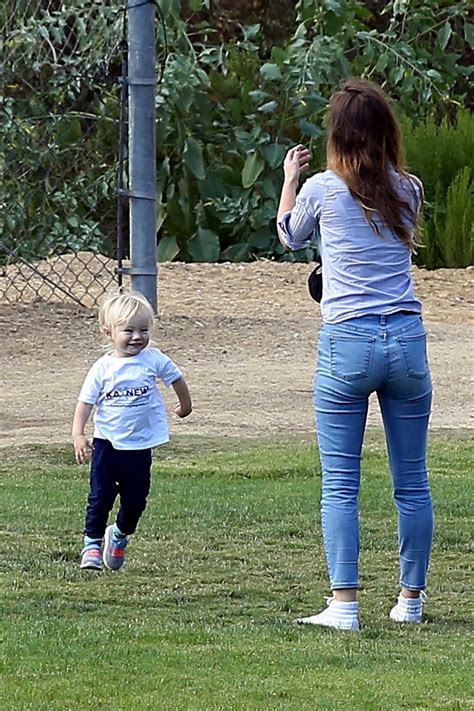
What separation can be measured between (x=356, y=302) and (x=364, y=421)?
36 centimetres

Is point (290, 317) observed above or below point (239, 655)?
below

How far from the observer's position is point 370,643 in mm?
4133

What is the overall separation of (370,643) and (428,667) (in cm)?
34

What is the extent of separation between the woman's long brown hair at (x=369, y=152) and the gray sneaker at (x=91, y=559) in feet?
5.00

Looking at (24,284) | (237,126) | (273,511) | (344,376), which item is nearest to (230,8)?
(237,126)

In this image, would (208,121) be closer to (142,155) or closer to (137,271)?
(142,155)

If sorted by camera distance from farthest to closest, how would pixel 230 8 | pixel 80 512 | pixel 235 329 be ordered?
1. pixel 230 8
2. pixel 235 329
3. pixel 80 512

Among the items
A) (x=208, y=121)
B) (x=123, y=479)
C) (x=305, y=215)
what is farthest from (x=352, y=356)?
(x=208, y=121)

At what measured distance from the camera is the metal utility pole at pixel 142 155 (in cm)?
902

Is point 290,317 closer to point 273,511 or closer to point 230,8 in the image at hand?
point 273,511

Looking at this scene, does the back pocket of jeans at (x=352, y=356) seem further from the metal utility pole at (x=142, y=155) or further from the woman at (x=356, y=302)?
the metal utility pole at (x=142, y=155)

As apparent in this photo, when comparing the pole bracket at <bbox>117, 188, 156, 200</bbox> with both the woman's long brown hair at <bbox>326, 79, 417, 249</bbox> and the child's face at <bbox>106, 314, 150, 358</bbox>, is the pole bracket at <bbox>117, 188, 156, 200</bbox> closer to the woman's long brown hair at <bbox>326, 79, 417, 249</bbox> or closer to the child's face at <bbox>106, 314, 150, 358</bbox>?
the child's face at <bbox>106, 314, 150, 358</bbox>

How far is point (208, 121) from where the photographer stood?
552 inches

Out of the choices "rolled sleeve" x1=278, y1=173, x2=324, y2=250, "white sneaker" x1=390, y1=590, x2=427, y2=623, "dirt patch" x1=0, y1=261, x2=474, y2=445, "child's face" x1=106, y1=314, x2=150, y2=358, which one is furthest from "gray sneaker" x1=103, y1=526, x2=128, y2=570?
"dirt patch" x1=0, y1=261, x2=474, y2=445
